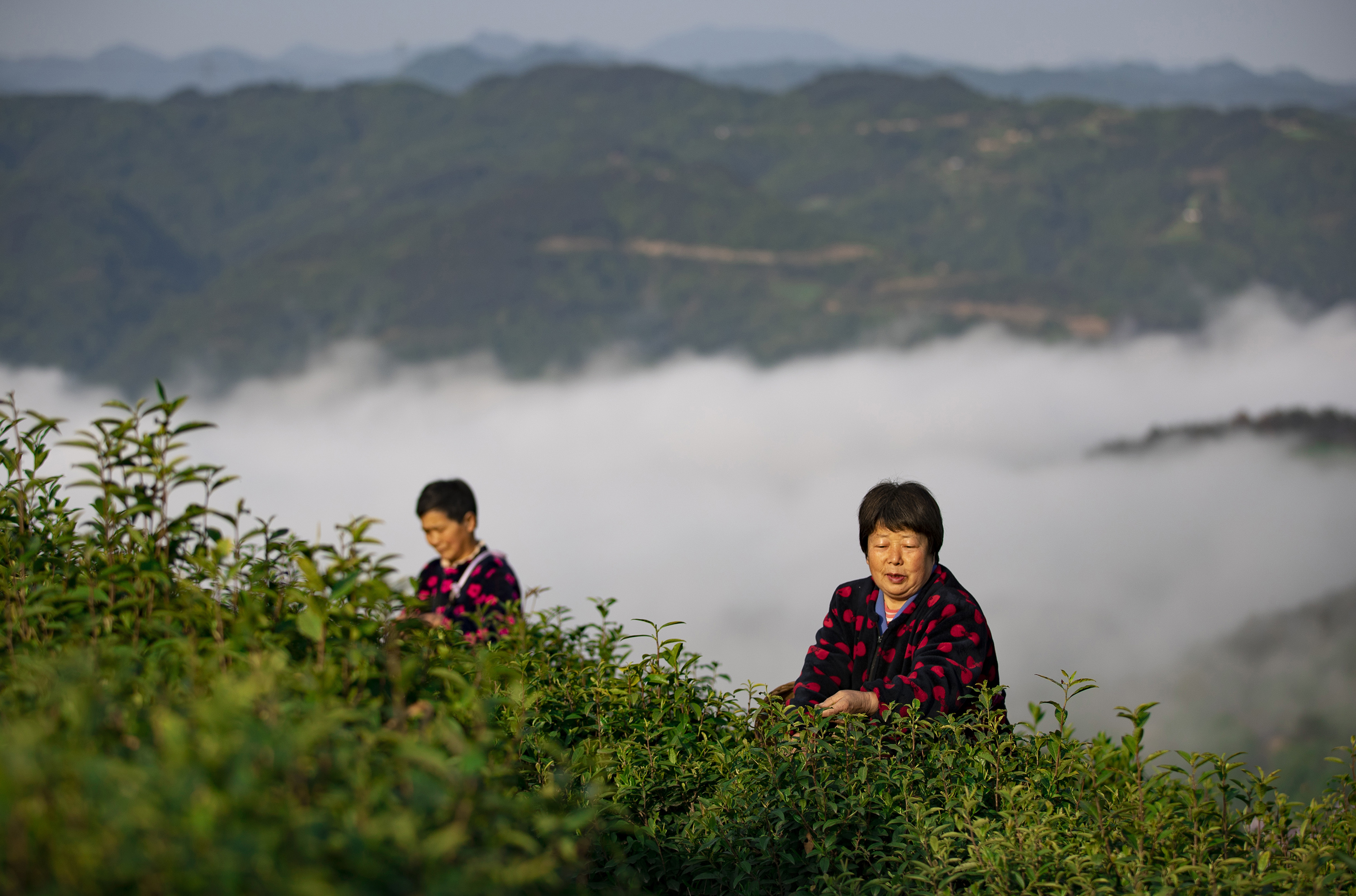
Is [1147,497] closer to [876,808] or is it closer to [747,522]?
[747,522]

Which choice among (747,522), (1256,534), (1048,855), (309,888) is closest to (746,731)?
(1048,855)

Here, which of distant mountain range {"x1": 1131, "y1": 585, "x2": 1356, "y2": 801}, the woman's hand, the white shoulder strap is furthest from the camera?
distant mountain range {"x1": 1131, "y1": 585, "x2": 1356, "y2": 801}

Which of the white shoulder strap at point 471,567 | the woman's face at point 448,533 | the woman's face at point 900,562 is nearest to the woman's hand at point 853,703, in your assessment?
the woman's face at point 900,562

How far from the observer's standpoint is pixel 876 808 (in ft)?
12.7

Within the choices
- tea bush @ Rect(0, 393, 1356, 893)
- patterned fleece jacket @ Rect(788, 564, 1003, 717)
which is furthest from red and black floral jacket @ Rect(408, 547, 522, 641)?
patterned fleece jacket @ Rect(788, 564, 1003, 717)

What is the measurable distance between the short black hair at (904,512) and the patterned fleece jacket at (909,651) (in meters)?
0.18

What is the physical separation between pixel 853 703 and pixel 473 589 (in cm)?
312

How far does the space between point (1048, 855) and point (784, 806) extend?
86cm

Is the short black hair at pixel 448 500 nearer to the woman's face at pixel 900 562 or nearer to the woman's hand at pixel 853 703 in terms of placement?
the woman's face at pixel 900 562

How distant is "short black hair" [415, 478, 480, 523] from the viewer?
6.91 meters

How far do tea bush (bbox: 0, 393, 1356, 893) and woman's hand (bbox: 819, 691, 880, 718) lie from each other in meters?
0.10

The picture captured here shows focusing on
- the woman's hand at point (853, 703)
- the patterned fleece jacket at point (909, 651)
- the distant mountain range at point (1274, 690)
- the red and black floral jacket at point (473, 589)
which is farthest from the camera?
the distant mountain range at point (1274, 690)

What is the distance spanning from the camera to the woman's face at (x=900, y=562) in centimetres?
495

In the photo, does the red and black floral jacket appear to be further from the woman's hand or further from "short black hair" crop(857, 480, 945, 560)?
the woman's hand
